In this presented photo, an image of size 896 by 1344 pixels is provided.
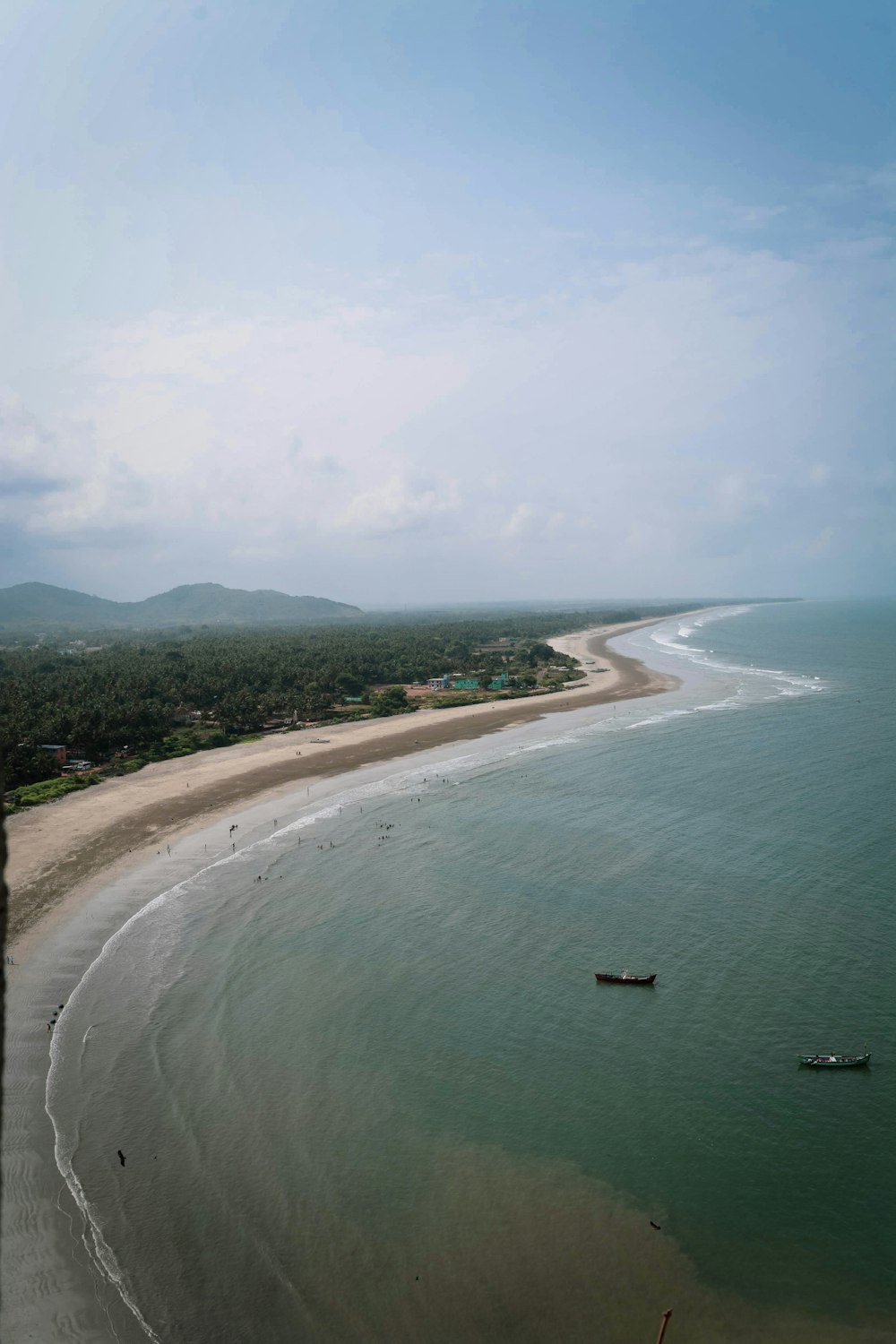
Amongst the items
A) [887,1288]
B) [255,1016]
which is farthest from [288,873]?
[887,1288]

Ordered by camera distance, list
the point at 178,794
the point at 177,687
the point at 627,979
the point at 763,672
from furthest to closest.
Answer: the point at 763,672 < the point at 177,687 < the point at 178,794 < the point at 627,979

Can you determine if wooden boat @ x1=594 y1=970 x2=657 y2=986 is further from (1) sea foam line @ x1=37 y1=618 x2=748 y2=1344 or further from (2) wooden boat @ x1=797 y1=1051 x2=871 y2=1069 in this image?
(1) sea foam line @ x1=37 y1=618 x2=748 y2=1344

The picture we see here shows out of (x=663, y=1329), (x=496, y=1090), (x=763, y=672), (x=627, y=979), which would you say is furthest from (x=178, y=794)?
(x=763, y=672)

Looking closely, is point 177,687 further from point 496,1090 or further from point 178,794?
point 496,1090

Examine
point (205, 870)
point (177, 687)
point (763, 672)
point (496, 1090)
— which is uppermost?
point (177, 687)

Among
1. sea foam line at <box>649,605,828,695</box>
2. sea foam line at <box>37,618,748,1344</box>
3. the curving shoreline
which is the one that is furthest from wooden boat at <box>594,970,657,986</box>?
sea foam line at <box>649,605,828,695</box>

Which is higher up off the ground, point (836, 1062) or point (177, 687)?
point (177, 687)

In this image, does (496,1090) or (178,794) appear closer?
(496,1090)
